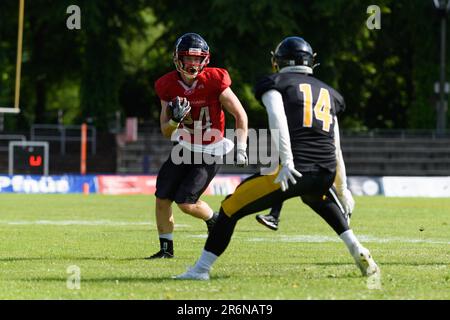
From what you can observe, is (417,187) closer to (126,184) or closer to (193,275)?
(126,184)

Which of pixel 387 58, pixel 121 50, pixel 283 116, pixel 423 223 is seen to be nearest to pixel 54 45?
pixel 121 50

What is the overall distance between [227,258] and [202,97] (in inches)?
64.1

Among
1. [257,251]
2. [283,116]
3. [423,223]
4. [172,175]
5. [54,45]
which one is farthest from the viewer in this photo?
[54,45]

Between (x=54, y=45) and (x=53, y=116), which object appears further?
(x=53, y=116)

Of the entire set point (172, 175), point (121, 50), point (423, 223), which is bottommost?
point (423, 223)

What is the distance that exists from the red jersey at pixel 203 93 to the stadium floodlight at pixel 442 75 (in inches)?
1007

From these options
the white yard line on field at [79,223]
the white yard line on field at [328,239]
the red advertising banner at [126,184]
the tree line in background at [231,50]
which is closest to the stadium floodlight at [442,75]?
the tree line in background at [231,50]

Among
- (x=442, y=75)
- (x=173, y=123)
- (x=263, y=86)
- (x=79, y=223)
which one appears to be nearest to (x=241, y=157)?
(x=173, y=123)

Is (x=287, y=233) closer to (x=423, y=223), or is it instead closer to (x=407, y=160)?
(x=423, y=223)

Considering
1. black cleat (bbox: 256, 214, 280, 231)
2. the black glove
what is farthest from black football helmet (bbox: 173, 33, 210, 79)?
black cleat (bbox: 256, 214, 280, 231)

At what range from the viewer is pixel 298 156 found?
848 cm

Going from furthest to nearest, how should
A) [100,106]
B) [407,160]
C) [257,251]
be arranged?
[100,106]
[407,160]
[257,251]
